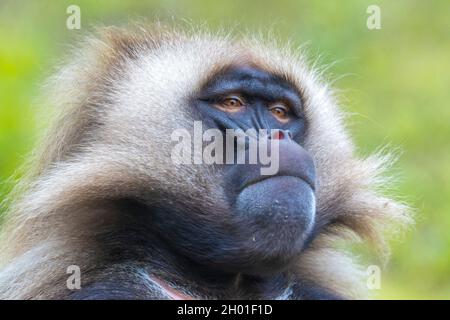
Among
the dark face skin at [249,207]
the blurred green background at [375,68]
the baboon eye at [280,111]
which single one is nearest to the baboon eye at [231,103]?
the dark face skin at [249,207]

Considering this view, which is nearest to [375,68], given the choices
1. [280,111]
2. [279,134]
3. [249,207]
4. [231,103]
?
[280,111]

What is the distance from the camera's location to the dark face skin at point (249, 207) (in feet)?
14.0

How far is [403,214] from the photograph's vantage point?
5.10m

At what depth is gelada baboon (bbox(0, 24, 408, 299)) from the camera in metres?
4.36

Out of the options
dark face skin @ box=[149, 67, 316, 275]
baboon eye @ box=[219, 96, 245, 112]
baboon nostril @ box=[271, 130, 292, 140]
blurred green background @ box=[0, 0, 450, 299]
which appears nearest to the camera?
dark face skin @ box=[149, 67, 316, 275]

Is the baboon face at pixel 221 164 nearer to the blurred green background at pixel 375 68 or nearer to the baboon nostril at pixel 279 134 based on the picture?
the baboon nostril at pixel 279 134

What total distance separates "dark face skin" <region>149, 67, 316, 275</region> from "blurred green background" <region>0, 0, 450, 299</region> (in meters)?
3.01

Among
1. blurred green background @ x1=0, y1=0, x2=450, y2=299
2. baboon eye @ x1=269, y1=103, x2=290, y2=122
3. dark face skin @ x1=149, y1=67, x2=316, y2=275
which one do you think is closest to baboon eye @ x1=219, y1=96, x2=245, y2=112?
dark face skin @ x1=149, y1=67, x2=316, y2=275

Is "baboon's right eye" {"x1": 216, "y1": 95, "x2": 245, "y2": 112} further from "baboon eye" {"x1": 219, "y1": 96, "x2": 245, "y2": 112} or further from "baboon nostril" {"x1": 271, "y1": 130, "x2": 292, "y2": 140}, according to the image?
"baboon nostril" {"x1": 271, "y1": 130, "x2": 292, "y2": 140}
